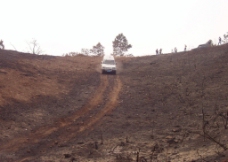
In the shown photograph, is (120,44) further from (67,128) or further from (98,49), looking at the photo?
(67,128)

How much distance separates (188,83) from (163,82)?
1.98m

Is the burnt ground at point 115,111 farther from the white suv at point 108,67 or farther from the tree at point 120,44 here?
the tree at point 120,44

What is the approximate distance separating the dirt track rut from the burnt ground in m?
0.03

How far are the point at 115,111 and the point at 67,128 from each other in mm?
2916

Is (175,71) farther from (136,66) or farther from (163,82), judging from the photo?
(136,66)

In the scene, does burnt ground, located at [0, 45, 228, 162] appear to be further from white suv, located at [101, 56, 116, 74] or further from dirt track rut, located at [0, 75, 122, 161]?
white suv, located at [101, 56, 116, 74]

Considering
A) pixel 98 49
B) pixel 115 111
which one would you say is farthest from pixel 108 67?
pixel 98 49

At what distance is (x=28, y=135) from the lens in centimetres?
1024

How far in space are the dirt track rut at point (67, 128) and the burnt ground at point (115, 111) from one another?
0.03m

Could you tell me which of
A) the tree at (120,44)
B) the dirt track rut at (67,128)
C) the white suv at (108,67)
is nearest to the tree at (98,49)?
the tree at (120,44)

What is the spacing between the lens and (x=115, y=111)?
13.2 m

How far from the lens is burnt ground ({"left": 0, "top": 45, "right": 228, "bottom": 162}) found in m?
8.41

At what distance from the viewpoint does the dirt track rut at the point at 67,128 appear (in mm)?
9133

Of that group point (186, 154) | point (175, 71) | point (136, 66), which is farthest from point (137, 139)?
point (136, 66)
